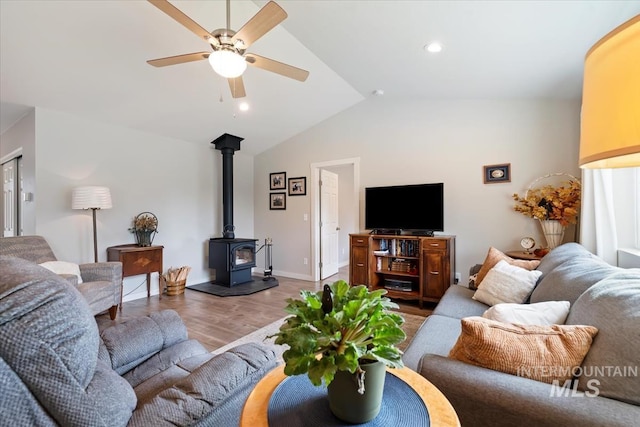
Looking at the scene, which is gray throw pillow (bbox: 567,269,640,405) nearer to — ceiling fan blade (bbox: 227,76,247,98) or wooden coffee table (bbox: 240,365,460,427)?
wooden coffee table (bbox: 240,365,460,427)

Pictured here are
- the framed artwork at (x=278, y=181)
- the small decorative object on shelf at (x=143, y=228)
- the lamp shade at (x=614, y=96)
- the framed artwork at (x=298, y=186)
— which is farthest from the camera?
the framed artwork at (x=278, y=181)

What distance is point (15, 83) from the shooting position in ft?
9.45

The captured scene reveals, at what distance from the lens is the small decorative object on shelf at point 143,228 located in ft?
13.0

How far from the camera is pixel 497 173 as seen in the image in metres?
3.60

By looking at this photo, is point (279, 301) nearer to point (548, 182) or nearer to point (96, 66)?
point (96, 66)

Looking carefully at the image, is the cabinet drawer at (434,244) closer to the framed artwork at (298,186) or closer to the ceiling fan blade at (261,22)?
the framed artwork at (298,186)

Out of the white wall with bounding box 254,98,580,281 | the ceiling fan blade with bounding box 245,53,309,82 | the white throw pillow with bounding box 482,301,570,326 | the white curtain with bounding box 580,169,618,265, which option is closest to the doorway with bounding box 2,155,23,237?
the ceiling fan blade with bounding box 245,53,309,82

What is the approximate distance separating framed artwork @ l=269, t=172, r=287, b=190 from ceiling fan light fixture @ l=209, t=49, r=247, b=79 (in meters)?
3.44

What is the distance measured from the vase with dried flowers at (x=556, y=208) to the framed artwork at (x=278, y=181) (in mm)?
3810

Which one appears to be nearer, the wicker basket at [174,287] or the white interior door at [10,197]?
the white interior door at [10,197]

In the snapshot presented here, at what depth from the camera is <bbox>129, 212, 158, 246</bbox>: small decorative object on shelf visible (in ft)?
13.0

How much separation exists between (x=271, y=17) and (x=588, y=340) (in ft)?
7.33

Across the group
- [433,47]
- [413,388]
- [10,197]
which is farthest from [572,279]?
[10,197]

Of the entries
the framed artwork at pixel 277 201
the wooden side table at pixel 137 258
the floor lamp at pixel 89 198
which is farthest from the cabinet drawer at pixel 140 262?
the framed artwork at pixel 277 201
